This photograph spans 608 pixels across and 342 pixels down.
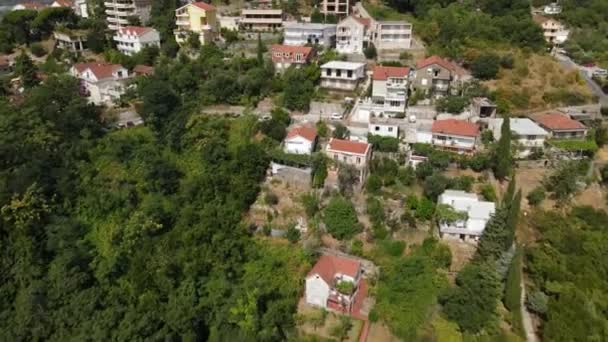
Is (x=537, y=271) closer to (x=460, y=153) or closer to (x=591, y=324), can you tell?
(x=591, y=324)

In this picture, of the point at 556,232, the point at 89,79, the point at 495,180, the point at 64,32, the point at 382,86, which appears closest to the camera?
the point at 556,232

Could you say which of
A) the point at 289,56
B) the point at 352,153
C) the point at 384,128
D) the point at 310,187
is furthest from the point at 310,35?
the point at 310,187

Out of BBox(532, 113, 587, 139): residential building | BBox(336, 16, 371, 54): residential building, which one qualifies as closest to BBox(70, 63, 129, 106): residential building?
BBox(336, 16, 371, 54): residential building

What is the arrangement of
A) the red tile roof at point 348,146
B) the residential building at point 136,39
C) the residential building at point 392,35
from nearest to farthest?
1. the red tile roof at point 348,146
2. the residential building at point 392,35
3. the residential building at point 136,39

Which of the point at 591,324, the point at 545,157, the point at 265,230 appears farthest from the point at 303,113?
the point at 591,324

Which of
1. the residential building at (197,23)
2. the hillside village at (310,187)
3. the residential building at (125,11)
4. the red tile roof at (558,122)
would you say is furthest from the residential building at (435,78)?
the residential building at (125,11)

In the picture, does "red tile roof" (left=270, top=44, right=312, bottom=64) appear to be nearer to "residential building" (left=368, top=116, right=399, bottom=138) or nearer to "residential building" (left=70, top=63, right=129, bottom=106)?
"residential building" (left=368, top=116, right=399, bottom=138)

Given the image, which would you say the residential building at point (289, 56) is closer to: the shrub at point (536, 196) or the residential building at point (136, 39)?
the residential building at point (136, 39)
